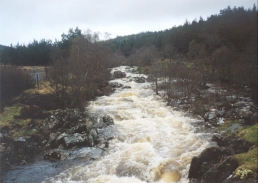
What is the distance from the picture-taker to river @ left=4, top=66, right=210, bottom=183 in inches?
413

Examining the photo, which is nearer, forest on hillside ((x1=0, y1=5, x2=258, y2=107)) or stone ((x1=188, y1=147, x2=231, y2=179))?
stone ((x1=188, y1=147, x2=231, y2=179))

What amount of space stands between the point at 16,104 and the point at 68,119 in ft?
23.0

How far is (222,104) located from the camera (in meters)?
20.8

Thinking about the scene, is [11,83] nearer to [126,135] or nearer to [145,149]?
[126,135]

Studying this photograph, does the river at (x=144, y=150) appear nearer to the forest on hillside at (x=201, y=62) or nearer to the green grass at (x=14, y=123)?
the forest on hillside at (x=201, y=62)

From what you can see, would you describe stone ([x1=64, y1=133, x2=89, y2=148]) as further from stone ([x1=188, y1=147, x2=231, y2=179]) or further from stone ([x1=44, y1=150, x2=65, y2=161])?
stone ([x1=188, y1=147, x2=231, y2=179])

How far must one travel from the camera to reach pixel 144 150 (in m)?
13.2

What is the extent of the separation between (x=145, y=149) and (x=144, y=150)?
16 cm

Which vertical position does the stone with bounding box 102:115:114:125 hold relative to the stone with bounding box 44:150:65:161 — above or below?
above

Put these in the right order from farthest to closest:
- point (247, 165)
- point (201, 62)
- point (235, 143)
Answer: point (201, 62) → point (235, 143) → point (247, 165)

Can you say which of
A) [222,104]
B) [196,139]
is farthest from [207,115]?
[196,139]

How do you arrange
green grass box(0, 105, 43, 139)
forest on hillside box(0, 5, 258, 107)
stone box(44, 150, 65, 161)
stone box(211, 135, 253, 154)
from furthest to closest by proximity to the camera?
1. green grass box(0, 105, 43, 139)
2. forest on hillside box(0, 5, 258, 107)
3. stone box(44, 150, 65, 161)
4. stone box(211, 135, 253, 154)

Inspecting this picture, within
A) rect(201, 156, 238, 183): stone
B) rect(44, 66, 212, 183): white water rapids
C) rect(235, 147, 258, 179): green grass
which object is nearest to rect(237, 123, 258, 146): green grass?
rect(44, 66, 212, 183): white water rapids

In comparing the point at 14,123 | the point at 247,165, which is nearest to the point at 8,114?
the point at 14,123
